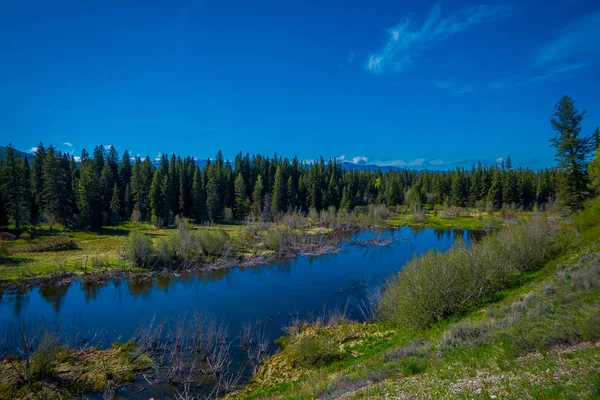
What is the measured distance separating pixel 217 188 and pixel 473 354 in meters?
73.5

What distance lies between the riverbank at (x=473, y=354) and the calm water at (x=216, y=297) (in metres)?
4.39

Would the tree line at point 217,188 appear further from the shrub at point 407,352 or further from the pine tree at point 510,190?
the shrub at point 407,352

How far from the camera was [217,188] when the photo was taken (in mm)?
79438

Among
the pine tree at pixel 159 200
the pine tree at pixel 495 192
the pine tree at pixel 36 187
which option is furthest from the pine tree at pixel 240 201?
the pine tree at pixel 495 192

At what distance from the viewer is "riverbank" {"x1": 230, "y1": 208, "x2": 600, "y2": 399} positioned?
768 centimetres

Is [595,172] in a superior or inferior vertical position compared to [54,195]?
inferior

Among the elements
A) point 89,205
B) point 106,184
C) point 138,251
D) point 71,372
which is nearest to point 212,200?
point 106,184

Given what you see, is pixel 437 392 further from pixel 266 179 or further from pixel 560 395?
pixel 266 179

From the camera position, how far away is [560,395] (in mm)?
6344

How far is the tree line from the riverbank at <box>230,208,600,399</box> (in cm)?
2657

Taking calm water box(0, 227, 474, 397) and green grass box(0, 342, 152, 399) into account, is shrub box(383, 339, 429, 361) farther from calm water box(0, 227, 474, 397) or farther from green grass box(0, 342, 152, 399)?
green grass box(0, 342, 152, 399)

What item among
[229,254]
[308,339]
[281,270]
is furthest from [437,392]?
[229,254]

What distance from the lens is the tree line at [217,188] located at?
4972cm

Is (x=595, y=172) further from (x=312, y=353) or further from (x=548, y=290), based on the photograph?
(x=312, y=353)
